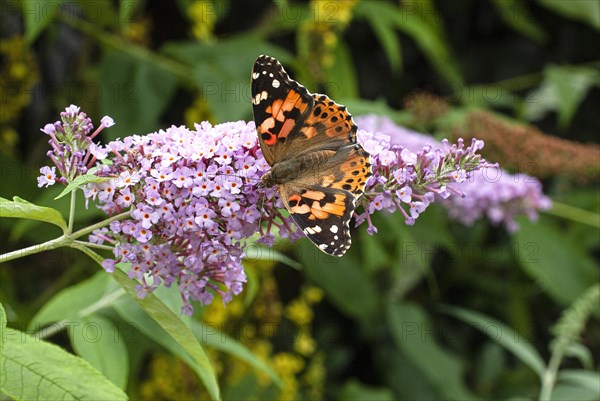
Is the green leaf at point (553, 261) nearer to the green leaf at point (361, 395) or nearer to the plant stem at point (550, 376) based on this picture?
the plant stem at point (550, 376)

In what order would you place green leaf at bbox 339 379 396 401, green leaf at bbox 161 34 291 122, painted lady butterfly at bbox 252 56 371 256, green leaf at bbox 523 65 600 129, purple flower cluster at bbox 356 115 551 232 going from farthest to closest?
1. green leaf at bbox 523 65 600 129
2. green leaf at bbox 339 379 396 401
3. purple flower cluster at bbox 356 115 551 232
4. green leaf at bbox 161 34 291 122
5. painted lady butterfly at bbox 252 56 371 256

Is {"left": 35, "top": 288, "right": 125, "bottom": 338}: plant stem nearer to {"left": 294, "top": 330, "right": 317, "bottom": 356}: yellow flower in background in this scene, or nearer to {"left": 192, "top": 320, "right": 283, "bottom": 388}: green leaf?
{"left": 192, "top": 320, "right": 283, "bottom": 388}: green leaf

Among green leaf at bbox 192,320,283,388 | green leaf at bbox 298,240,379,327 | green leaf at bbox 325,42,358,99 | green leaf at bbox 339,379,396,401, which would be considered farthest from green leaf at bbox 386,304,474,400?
green leaf at bbox 192,320,283,388

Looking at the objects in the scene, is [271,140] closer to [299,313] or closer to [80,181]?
[80,181]

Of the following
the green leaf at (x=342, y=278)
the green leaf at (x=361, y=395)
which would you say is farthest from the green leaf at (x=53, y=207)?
the green leaf at (x=361, y=395)

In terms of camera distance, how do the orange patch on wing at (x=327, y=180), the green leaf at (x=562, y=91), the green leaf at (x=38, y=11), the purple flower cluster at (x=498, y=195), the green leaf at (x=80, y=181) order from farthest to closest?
the green leaf at (x=562, y=91)
the purple flower cluster at (x=498, y=195)
the green leaf at (x=38, y=11)
the orange patch on wing at (x=327, y=180)
the green leaf at (x=80, y=181)
